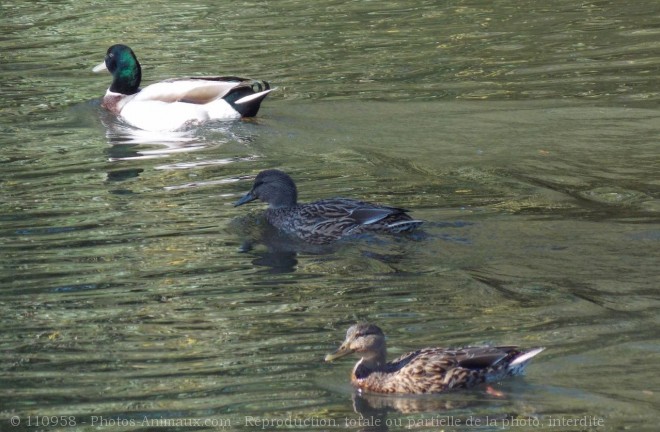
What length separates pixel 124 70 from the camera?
16.4m

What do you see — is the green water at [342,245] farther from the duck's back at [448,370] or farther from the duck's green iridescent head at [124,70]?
the duck's green iridescent head at [124,70]

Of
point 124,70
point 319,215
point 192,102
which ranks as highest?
point 319,215

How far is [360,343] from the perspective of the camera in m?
7.14

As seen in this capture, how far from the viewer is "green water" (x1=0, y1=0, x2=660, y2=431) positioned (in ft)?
22.9

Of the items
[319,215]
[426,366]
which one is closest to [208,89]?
[319,215]

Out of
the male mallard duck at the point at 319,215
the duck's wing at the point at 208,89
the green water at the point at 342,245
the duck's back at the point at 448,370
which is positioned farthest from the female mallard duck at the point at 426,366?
the duck's wing at the point at 208,89

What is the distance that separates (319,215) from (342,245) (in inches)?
16.3

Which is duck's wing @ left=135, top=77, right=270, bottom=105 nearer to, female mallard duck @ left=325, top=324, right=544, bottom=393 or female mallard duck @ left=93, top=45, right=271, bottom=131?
female mallard duck @ left=93, top=45, right=271, bottom=131

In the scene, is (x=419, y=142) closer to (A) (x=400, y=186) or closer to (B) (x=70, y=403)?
(A) (x=400, y=186)

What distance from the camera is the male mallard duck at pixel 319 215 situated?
10.0 metres

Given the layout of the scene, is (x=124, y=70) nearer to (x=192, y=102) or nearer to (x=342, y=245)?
(x=192, y=102)

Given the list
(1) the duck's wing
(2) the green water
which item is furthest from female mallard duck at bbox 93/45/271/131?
(2) the green water

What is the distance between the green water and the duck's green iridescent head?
1.70ft

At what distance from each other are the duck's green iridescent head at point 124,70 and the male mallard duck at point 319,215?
221 inches
